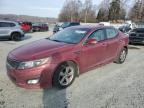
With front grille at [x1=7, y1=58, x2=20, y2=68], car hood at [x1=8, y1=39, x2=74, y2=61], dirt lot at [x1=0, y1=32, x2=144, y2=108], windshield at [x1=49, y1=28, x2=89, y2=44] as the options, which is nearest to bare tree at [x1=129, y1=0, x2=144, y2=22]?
windshield at [x1=49, y1=28, x2=89, y2=44]

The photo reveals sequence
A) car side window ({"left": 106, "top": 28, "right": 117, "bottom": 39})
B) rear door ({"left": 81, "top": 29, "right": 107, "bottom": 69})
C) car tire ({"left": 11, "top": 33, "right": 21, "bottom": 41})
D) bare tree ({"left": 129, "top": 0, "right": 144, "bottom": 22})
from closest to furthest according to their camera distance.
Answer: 1. rear door ({"left": 81, "top": 29, "right": 107, "bottom": 69})
2. car side window ({"left": 106, "top": 28, "right": 117, "bottom": 39})
3. car tire ({"left": 11, "top": 33, "right": 21, "bottom": 41})
4. bare tree ({"left": 129, "top": 0, "right": 144, "bottom": 22})

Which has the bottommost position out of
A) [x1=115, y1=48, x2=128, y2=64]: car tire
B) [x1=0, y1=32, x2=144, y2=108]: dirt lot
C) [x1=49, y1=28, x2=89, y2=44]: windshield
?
[x1=0, y1=32, x2=144, y2=108]: dirt lot

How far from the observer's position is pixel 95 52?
5.79m

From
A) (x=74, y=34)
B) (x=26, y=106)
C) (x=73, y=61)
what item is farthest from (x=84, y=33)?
(x=26, y=106)

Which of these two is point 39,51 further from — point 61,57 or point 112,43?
point 112,43

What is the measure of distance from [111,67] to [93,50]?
1652 millimetres

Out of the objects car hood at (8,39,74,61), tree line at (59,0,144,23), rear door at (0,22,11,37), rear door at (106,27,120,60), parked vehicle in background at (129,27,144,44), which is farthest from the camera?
tree line at (59,0,144,23)

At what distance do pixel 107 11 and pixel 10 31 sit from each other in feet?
207

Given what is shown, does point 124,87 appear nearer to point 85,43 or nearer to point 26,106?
point 85,43

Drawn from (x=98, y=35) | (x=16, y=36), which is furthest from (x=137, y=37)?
(x=16, y=36)

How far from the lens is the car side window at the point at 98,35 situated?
19.2ft

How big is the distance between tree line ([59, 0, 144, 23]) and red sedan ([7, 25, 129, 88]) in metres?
54.7

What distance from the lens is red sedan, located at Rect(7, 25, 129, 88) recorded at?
4457mm

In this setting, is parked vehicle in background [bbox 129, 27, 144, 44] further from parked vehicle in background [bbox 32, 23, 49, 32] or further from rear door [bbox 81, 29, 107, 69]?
parked vehicle in background [bbox 32, 23, 49, 32]
